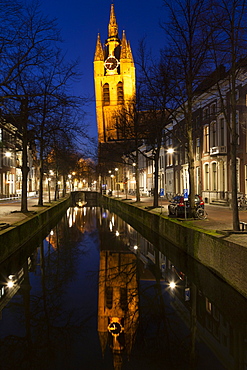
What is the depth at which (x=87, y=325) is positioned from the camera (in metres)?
9.16

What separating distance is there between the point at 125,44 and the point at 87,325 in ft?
433

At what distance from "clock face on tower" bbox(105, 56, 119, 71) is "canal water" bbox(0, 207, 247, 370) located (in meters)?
121

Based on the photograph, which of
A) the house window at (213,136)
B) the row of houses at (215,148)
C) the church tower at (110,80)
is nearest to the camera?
the row of houses at (215,148)

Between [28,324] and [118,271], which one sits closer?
[28,324]

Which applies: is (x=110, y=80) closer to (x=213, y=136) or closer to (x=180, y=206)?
(x=213, y=136)

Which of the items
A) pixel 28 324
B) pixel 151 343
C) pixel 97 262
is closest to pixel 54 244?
pixel 97 262

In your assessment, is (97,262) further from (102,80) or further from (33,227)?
(102,80)

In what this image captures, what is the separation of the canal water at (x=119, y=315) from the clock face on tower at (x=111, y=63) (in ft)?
397

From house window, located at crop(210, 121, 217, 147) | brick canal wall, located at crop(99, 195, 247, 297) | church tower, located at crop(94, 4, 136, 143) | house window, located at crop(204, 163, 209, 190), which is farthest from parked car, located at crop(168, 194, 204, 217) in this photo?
church tower, located at crop(94, 4, 136, 143)

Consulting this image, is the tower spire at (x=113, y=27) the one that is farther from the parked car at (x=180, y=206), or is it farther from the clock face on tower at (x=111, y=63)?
the parked car at (x=180, y=206)

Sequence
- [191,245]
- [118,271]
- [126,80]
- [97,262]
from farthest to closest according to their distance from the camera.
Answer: [126,80] → [97,262] → [191,245] → [118,271]

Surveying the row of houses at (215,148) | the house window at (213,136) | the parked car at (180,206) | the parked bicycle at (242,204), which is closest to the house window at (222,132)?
the row of houses at (215,148)

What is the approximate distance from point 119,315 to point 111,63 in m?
129

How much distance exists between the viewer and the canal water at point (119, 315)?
727 centimetres
